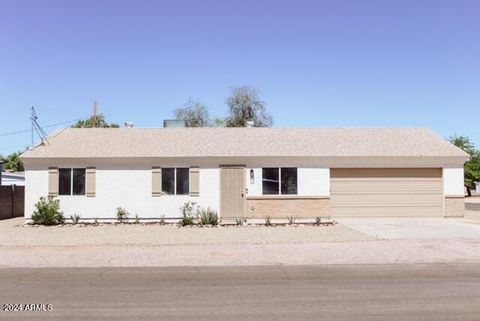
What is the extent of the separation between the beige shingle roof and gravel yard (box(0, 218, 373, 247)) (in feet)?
12.4

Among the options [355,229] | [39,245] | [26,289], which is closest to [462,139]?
[355,229]

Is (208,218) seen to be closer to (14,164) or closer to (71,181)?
(71,181)

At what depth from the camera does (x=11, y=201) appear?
84.0ft

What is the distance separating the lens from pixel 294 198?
22000mm

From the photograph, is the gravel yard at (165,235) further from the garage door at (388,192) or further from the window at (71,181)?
the garage door at (388,192)

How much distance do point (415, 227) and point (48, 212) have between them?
14876mm

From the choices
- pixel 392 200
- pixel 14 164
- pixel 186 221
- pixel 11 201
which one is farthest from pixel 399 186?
pixel 14 164

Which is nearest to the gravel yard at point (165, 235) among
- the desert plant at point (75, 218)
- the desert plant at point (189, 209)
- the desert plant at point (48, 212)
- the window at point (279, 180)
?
the desert plant at point (48, 212)

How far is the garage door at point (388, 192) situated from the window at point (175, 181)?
6.60m

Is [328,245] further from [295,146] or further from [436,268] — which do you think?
[295,146]

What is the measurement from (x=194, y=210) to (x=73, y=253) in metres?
8.77

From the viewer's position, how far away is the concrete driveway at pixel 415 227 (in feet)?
54.2

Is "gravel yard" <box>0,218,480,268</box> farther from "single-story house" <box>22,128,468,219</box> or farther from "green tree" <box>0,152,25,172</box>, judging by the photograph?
"green tree" <box>0,152,25,172</box>

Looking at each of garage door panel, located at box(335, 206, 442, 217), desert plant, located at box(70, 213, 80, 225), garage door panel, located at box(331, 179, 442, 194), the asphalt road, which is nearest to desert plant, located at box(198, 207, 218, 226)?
desert plant, located at box(70, 213, 80, 225)
